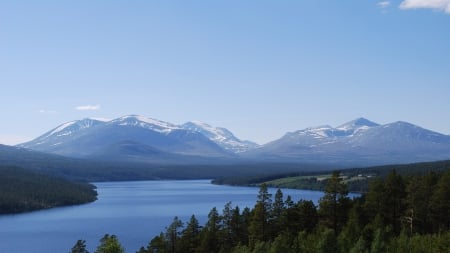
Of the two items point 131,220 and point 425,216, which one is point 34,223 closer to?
point 131,220

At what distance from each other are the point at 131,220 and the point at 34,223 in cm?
2662

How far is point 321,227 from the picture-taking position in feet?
196

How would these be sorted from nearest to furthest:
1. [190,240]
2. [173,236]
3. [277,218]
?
[277,218], [190,240], [173,236]

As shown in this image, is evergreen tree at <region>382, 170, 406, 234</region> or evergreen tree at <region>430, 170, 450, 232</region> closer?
evergreen tree at <region>430, 170, 450, 232</region>

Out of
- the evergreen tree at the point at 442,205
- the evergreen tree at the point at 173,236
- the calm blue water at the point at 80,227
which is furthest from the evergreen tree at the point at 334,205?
the calm blue water at the point at 80,227

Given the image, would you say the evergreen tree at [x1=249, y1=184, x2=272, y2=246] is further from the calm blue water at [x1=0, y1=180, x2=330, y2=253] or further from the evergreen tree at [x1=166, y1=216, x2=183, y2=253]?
the calm blue water at [x1=0, y1=180, x2=330, y2=253]

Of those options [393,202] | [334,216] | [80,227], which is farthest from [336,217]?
[80,227]

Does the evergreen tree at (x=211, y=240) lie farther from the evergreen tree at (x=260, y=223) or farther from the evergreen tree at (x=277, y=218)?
the evergreen tree at (x=277, y=218)

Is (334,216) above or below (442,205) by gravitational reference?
below

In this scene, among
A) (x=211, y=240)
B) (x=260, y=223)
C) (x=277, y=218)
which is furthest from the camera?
(x=211, y=240)

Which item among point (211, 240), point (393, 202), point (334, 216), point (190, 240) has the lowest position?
point (190, 240)

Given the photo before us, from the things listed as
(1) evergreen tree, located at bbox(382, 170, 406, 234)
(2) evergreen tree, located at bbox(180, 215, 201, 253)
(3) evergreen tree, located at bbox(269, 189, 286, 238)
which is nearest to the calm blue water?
(2) evergreen tree, located at bbox(180, 215, 201, 253)

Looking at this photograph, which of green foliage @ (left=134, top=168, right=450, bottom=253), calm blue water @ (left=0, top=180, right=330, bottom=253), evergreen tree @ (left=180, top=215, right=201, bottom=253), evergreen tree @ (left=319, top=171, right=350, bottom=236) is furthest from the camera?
calm blue water @ (left=0, top=180, right=330, bottom=253)

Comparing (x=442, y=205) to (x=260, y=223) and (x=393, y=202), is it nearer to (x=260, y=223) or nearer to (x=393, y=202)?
(x=393, y=202)
